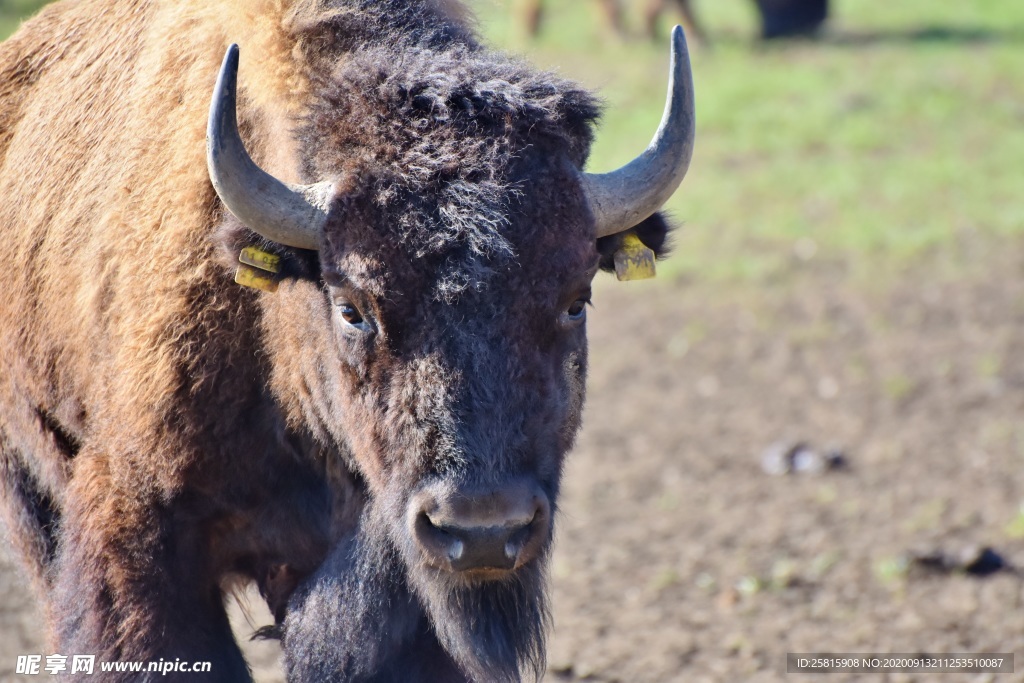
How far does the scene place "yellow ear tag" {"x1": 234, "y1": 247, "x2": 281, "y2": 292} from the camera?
3.30m

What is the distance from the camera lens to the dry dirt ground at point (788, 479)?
5.32 m

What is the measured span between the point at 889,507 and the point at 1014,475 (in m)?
0.77

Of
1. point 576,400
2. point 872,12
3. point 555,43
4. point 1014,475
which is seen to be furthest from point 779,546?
point 872,12

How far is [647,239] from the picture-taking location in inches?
145

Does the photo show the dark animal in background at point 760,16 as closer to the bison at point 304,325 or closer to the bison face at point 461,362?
the bison at point 304,325

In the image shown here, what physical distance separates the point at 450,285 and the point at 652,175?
75 cm

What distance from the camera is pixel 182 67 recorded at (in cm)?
372

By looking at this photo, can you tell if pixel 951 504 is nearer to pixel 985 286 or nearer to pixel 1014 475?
pixel 1014 475

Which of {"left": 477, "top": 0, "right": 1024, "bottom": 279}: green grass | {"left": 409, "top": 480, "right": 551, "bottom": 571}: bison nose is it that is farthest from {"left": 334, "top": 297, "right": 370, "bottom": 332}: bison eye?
{"left": 477, "top": 0, "right": 1024, "bottom": 279}: green grass

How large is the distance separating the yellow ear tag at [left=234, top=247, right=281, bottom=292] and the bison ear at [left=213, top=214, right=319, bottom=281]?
0.01m

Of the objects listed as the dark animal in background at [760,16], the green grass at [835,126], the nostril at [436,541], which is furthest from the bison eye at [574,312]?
the dark animal in background at [760,16]

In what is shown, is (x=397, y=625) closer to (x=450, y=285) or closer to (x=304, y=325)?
(x=304, y=325)

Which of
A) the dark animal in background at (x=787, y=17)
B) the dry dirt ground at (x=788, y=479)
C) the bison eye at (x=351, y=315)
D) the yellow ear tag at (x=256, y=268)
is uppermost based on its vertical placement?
the yellow ear tag at (x=256, y=268)

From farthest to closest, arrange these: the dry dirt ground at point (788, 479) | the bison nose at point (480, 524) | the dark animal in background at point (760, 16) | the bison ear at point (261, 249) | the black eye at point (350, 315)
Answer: the dark animal in background at point (760, 16), the dry dirt ground at point (788, 479), the bison ear at point (261, 249), the black eye at point (350, 315), the bison nose at point (480, 524)
